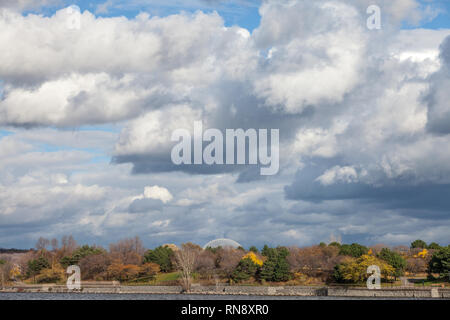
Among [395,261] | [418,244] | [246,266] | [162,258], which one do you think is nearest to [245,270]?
[246,266]

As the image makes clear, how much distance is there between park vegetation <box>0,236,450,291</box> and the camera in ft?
346

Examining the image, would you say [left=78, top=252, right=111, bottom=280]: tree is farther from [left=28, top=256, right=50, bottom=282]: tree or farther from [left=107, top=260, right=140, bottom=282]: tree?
[left=28, top=256, right=50, bottom=282]: tree

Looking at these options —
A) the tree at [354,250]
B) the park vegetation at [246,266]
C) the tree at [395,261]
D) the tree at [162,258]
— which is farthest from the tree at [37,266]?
the tree at [395,261]

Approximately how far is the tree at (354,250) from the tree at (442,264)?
20031 millimetres

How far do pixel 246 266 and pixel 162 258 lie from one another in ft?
84.7

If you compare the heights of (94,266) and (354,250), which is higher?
(354,250)

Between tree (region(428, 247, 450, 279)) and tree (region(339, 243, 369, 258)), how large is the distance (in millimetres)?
20031

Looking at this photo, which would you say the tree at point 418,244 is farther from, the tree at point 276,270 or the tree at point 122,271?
the tree at point 122,271

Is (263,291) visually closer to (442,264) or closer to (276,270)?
(276,270)

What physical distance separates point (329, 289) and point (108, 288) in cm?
4944

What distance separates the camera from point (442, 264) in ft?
319

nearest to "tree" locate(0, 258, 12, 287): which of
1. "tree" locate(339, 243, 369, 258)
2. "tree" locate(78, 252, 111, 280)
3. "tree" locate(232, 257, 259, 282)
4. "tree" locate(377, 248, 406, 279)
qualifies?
"tree" locate(78, 252, 111, 280)

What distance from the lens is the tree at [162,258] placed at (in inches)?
5246

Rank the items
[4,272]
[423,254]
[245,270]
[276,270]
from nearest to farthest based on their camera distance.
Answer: [276,270]
[245,270]
[423,254]
[4,272]
